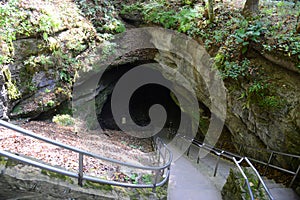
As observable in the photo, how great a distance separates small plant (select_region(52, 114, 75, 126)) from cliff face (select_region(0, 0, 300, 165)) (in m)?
0.36

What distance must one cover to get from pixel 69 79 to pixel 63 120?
1.48 metres

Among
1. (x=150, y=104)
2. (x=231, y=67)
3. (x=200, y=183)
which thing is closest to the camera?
(x=200, y=183)

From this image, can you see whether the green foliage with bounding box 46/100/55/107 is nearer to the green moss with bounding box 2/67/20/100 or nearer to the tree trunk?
the green moss with bounding box 2/67/20/100

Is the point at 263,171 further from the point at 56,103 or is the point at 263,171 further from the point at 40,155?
the point at 56,103

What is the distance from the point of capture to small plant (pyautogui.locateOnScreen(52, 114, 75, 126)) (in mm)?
7522

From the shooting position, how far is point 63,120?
25.3 feet

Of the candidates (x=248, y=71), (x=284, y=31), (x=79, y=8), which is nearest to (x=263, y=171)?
(x=248, y=71)

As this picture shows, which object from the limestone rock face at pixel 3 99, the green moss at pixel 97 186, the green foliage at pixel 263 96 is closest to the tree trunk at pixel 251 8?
the green foliage at pixel 263 96

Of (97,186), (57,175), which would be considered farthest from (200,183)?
(57,175)

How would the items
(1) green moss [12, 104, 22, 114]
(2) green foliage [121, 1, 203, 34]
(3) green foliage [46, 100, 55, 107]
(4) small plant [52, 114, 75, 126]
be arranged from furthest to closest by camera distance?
1. (2) green foliage [121, 1, 203, 34]
2. (4) small plant [52, 114, 75, 126]
3. (3) green foliage [46, 100, 55, 107]
4. (1) green moss [12, 104, 22, 114]

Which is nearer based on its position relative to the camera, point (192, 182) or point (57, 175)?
point (57, 175)

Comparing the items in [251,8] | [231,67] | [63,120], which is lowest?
[63,120]

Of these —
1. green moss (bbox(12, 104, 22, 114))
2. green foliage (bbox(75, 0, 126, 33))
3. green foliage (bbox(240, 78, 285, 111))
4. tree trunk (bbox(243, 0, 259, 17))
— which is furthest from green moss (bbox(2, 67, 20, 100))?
tree trunk (bbox(243, 0, 259, 17))

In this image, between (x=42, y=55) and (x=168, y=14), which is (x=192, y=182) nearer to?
(x=42, y=55)
